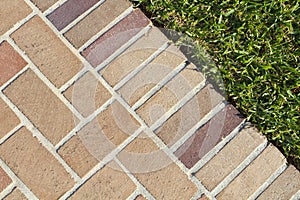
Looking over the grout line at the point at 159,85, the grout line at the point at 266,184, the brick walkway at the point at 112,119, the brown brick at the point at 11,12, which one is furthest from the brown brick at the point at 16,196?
the grout line at the point at 266,184

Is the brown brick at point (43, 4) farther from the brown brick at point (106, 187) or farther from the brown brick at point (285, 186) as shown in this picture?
the brown brick at point (285, 186)

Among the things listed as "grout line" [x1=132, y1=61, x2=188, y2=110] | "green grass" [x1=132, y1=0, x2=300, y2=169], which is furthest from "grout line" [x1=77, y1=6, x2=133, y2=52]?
"grout line" [x1=132, y1=61, x2=188, y2=110]

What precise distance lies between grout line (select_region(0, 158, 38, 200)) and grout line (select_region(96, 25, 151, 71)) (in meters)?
0.56

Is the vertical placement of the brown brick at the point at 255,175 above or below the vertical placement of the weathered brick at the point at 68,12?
below

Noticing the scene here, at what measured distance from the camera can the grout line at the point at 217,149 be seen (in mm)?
2215

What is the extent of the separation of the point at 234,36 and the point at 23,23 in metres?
0.92

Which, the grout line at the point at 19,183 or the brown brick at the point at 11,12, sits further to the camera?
the brown brick at the point at 11,12

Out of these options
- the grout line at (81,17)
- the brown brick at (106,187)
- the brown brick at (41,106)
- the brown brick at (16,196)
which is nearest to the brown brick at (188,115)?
the brown brick at (106,187)

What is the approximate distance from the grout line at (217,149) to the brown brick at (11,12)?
3.26 ft

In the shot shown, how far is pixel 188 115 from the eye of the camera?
88.7 inches

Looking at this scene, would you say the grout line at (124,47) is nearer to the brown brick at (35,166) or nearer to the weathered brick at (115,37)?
the weathered brick at (115,37)

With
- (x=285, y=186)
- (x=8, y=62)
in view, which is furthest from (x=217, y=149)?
(x=8, y=62)

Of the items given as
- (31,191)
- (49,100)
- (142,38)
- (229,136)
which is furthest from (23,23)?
(229,136)

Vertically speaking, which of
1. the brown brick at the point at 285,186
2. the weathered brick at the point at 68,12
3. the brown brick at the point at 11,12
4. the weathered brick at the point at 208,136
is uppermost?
the brown brick at the point at 11,12
